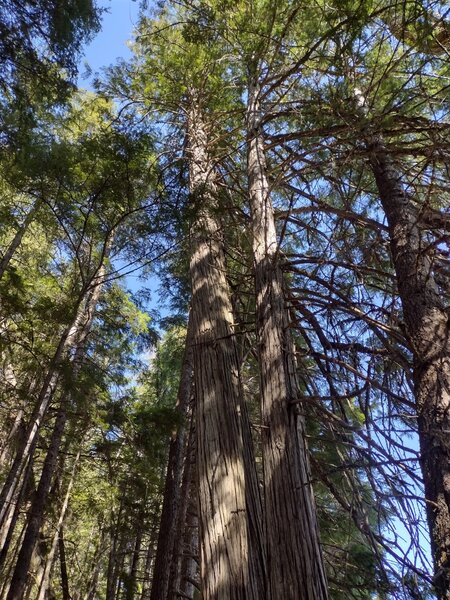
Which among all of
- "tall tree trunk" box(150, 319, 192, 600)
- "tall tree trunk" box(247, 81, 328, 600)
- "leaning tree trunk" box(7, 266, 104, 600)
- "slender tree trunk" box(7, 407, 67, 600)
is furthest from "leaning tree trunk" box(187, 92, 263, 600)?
"slender tree trunk" box(7, 407, 67, 600)


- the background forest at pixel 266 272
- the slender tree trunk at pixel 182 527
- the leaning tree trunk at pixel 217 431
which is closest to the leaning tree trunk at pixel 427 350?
the background forest at pixel 266 272

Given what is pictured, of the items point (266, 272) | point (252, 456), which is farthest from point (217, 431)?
point (266, 272)

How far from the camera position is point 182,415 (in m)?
5.72

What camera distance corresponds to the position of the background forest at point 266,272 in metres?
2.66

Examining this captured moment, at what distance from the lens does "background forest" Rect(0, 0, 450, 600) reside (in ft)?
8.71

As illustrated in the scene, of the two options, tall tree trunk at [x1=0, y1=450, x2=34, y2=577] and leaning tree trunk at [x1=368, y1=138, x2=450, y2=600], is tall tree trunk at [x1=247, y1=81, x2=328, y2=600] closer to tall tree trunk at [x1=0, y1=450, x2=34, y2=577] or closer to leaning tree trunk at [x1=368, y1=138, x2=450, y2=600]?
leaning tree trunk at [x1=368, y1=138, x2=450, y2=600]

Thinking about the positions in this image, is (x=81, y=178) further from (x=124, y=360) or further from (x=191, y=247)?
(x=124, y=360)

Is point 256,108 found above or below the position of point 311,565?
above

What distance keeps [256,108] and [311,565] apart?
4480mm

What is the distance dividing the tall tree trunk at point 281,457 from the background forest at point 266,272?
0.01 metres

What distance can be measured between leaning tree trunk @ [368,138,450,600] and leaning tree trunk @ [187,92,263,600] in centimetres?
104

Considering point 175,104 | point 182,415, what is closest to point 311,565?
point 182,415

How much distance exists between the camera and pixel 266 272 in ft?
11.8

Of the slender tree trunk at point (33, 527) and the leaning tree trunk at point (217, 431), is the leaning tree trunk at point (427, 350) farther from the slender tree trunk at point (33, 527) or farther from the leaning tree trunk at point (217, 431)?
the slender tree trunk at point (33, 527)
